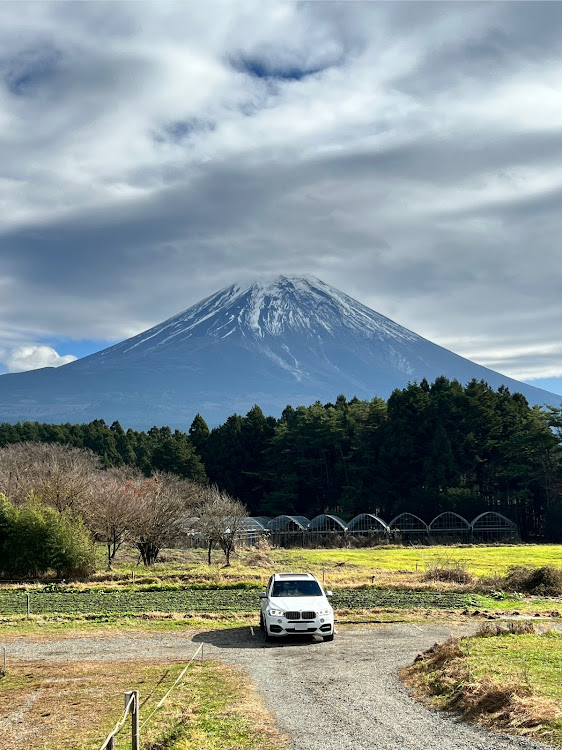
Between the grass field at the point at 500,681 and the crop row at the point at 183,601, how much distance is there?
33.4ft

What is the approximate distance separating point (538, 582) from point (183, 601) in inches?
578

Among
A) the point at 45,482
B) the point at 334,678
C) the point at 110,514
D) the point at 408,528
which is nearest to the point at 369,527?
the point at 408,528

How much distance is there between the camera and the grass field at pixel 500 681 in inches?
376

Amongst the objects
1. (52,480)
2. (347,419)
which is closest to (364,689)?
(52,480)

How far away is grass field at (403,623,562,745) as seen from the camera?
956 cm

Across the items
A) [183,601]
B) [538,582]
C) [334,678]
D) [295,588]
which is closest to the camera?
[334,678]

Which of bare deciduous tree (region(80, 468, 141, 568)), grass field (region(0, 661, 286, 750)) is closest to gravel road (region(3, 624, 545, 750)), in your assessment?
grass field (region(0, 661, 286, 750))

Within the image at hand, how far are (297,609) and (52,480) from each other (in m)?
34.1

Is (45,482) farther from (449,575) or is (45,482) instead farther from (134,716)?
(134,716)

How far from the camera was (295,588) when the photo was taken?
19.6m

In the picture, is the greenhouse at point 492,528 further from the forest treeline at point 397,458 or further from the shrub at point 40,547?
the shrub at point 40,547

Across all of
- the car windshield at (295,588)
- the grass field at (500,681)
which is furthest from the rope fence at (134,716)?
the grass field at (500,681)

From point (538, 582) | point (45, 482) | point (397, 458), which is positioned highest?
point (397, 458)

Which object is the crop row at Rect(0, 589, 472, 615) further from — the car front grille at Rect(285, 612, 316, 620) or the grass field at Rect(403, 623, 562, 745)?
the grass field at Rect(403, 623, 562, 745)
